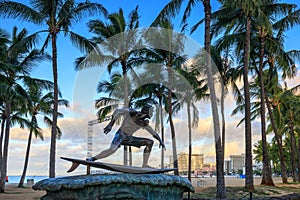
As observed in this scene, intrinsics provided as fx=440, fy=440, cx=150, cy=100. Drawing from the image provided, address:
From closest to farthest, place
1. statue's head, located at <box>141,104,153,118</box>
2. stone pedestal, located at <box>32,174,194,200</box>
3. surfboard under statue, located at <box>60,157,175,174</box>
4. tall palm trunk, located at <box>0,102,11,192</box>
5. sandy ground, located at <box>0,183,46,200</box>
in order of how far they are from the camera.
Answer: stone pedestal, located at <box>32,174,194,200</box>, surfboard under statue, located at <box>60,157,175,174</box>, statue's head, located at <box>141,104,153,118</box>, sandy ground, located at <box>0,183,46,200</box>, tall palm trunk, located at <box>0,102,11,192</box>

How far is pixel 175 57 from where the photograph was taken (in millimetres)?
30109

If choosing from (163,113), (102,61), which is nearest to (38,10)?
(102,61)

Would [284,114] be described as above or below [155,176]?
above

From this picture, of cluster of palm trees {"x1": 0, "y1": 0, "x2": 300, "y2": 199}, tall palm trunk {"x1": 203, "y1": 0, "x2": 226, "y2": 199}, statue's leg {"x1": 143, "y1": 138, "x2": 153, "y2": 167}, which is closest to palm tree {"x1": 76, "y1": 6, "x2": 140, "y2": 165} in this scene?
cluster of palm trees {"x1": 0, "y1": 0, "x2": 300, "y2": 199}

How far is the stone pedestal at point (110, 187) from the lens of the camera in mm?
9938

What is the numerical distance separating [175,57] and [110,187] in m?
20.8

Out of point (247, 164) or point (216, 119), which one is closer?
point (216, 119)

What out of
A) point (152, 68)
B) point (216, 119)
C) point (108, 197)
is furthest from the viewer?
point (152, 68)

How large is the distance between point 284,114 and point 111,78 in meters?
19.3

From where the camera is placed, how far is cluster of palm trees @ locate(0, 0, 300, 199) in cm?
2127

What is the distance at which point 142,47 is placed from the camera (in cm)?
2819

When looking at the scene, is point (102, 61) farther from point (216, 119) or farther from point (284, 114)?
point (284, 114)

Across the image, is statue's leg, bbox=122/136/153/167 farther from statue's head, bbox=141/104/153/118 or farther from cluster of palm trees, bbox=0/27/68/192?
cluster of palm trees, bbox=0/27/68/192

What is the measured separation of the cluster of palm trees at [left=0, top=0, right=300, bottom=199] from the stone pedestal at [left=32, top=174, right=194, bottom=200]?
9.60 m
